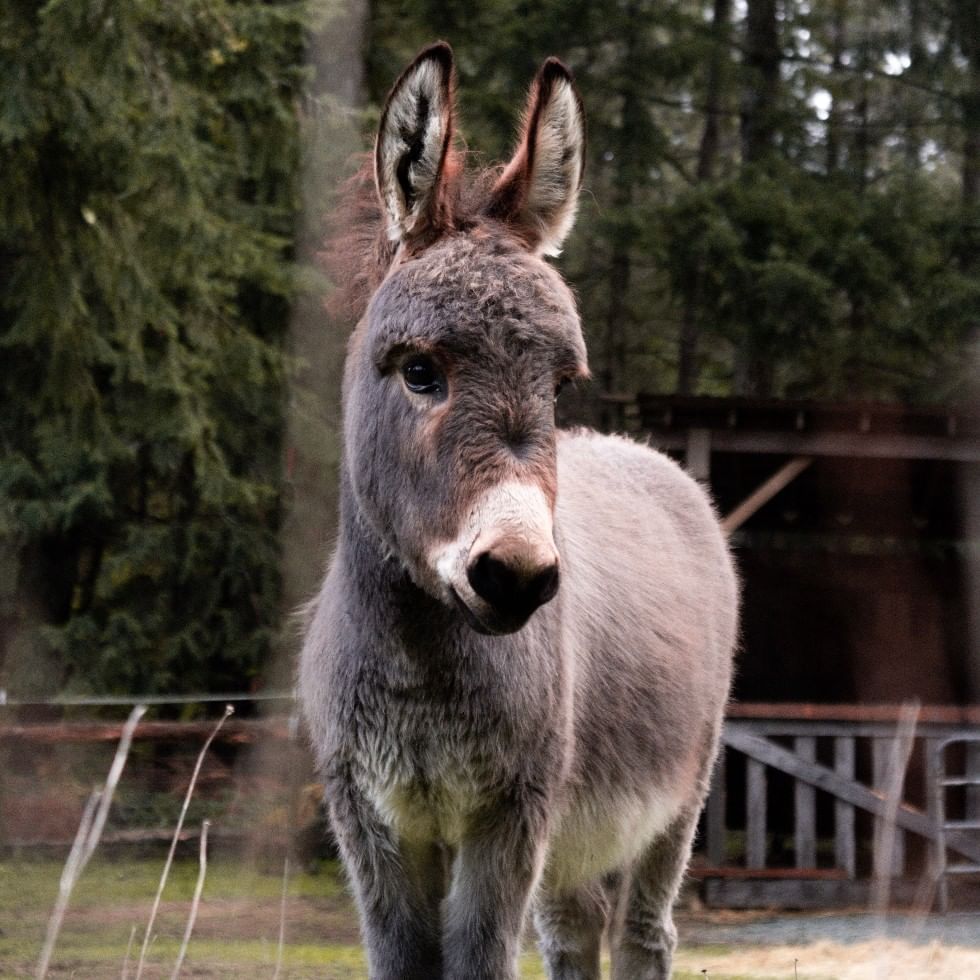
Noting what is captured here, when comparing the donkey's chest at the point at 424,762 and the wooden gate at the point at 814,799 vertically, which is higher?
the donkey's chest at the point at 424,762

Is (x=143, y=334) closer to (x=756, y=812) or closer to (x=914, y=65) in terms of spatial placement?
(x=756, y=812)

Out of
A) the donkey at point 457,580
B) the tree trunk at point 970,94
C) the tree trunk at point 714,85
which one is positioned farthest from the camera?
the tree trunk at point 714,85

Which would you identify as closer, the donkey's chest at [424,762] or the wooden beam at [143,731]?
the donkey's chest at [424,762]

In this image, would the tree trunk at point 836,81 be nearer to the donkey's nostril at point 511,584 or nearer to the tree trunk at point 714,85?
the tree trunk at point 714,85

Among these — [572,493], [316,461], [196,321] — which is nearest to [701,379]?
[316,461]

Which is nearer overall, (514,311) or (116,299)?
(514,311)

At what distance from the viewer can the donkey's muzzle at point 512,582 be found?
8.60 feet

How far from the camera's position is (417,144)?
328 centimetres

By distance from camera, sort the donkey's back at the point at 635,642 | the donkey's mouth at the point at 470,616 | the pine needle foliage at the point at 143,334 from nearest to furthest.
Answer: the donkey's mouth at the point at 470,616, the donkey's back at the point at 635,642, the pine needle foliage at the point at 143,334

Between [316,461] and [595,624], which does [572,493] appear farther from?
[316,461]

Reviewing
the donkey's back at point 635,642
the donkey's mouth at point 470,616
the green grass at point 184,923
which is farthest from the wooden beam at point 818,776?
the donkey's mouth at point 470,616

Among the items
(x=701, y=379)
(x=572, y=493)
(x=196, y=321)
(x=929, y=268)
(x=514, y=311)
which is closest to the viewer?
(x=514, y=311)

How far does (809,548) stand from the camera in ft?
49.5

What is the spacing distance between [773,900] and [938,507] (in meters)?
4.79
